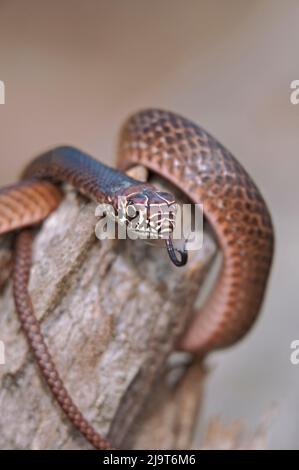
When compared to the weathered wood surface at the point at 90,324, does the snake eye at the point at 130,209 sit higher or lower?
higher

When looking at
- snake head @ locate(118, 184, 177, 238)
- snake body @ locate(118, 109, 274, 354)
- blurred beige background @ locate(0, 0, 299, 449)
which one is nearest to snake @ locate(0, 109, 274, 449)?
snake body @ locate(118, 109, 274, 354)

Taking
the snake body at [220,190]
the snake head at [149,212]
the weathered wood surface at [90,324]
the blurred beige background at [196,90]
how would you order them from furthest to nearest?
the blurred beige background at [196,90]
the snake body at [220,190]
the weathered wood surface at [90,324]
the snake head at [149,212]

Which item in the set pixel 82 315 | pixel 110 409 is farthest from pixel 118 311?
pixel 110 409

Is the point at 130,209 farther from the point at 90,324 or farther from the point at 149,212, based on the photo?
the point at 90,324

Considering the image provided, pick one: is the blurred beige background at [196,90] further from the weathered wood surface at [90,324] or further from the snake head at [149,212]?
the snake head at [149,212]

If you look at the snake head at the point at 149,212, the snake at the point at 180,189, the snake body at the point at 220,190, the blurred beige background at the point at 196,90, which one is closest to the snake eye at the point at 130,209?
the snake head at the point at 149,212

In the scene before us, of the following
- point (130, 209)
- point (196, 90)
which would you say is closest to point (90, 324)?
point (130, 209)
